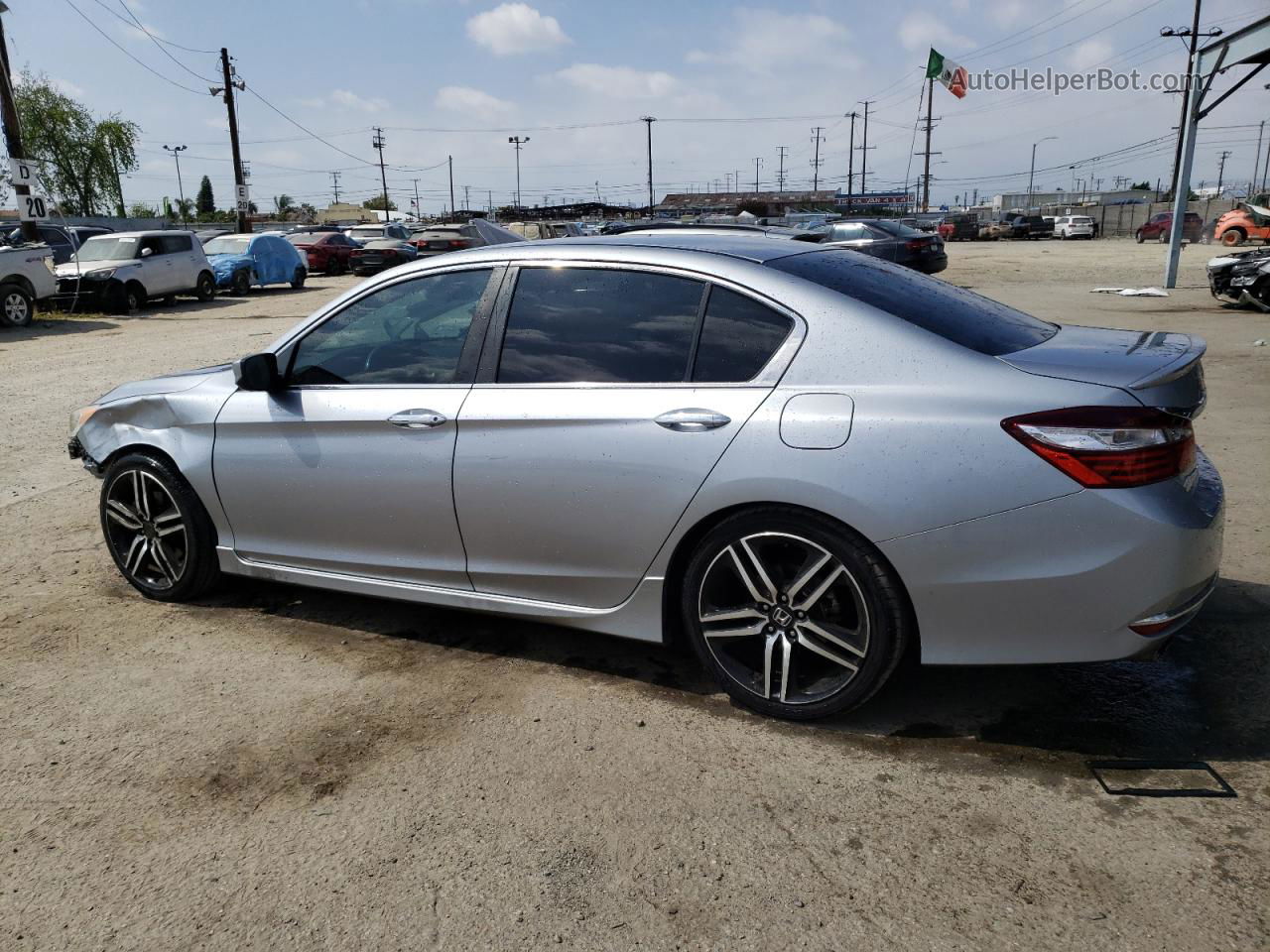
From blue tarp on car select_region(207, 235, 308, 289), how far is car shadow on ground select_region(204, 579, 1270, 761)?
22.9 metres

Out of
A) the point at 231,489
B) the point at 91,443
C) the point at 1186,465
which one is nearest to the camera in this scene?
the point at 1186,465

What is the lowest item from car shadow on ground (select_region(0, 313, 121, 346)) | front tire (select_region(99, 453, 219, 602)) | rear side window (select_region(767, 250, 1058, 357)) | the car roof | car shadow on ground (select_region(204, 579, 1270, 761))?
car shadow on ground (select_region(0, 313, 121, 346))

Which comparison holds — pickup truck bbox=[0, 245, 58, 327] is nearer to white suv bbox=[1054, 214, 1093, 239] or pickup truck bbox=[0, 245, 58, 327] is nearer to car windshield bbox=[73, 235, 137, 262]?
car windshield bbox=[73, 235, 137, 262]

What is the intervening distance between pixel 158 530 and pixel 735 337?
286cm

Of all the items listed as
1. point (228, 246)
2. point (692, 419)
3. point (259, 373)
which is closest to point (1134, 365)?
point (692, 419)

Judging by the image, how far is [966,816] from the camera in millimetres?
2770

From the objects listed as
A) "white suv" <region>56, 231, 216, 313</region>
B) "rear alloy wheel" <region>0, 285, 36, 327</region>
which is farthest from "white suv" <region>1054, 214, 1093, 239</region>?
"rear alloy wheel" <region>0, 285, 36, 327</region>

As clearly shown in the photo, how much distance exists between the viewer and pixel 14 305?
17625 millimetres

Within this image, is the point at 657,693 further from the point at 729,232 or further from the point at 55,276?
the point at 55,276

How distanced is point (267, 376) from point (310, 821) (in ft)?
6.37

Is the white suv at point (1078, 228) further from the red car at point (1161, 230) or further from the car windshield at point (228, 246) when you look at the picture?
the car windshield at point (228, 246)

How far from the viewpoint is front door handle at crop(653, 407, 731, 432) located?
10.6 feet

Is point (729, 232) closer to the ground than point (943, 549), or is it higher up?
higher up

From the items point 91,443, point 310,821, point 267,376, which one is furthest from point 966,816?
point 91,443
